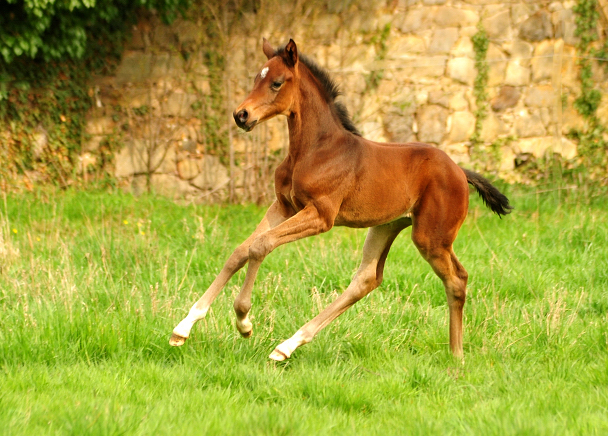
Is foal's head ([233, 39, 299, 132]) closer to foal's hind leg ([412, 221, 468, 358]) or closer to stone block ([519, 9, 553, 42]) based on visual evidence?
foal's hind leg ([412, 221, 468, 358])

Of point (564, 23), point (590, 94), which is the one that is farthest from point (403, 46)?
point (590, 94)

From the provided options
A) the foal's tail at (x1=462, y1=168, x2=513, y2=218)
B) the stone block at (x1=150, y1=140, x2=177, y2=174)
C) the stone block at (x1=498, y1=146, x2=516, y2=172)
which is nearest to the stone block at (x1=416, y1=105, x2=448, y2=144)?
the stone block at (x1=498, y1=146, x2=516, y2=172)

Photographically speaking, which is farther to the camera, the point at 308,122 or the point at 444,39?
the point at 444,39

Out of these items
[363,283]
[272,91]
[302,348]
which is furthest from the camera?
[363,283]

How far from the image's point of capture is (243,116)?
4.22 meters

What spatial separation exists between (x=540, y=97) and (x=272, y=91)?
27.1 feet

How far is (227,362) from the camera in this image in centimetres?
451

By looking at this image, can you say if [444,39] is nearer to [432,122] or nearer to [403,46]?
[403,46]

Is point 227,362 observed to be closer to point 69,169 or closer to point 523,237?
point 523,237

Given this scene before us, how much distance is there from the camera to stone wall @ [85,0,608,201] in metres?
11.2

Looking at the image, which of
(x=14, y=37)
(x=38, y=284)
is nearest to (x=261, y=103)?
(x=38, y=284)

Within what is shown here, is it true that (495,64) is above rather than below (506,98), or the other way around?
above

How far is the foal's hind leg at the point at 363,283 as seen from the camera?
15.2 feet

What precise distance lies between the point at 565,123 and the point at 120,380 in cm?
934
